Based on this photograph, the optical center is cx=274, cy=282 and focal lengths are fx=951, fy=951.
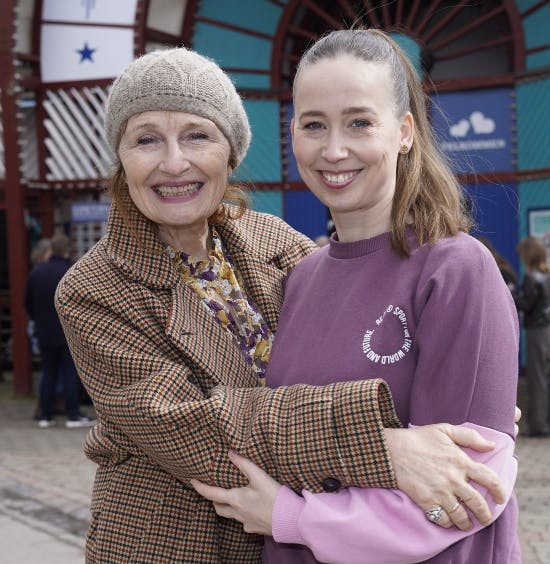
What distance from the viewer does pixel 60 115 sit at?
1270 cm

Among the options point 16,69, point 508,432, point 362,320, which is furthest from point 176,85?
point 16,69

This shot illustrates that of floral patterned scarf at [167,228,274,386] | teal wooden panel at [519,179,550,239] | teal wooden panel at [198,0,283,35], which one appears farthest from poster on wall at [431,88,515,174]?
floral patterned scarf at [167,228,274,386]

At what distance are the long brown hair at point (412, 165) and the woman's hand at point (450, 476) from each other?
40cm

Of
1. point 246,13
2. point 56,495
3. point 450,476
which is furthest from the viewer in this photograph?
point 246,13

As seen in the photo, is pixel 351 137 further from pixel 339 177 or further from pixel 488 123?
pixel 488 123

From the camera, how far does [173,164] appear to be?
7.66 feet

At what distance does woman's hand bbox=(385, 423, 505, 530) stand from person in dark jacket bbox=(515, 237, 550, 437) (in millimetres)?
7305

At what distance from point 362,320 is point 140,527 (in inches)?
30.1

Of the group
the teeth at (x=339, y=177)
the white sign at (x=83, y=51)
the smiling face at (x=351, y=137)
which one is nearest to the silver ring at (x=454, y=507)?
the smiling face at (x=351, y=137)

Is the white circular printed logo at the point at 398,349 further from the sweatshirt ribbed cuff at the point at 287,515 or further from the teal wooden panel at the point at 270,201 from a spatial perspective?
the teal wooden panel at the point at 270,201

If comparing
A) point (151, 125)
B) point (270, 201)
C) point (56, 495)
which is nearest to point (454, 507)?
point (151, 125)

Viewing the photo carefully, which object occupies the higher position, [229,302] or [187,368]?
[229,302]

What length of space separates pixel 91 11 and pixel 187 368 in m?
11.2

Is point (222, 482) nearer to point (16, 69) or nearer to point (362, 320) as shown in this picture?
point (362, 320)
